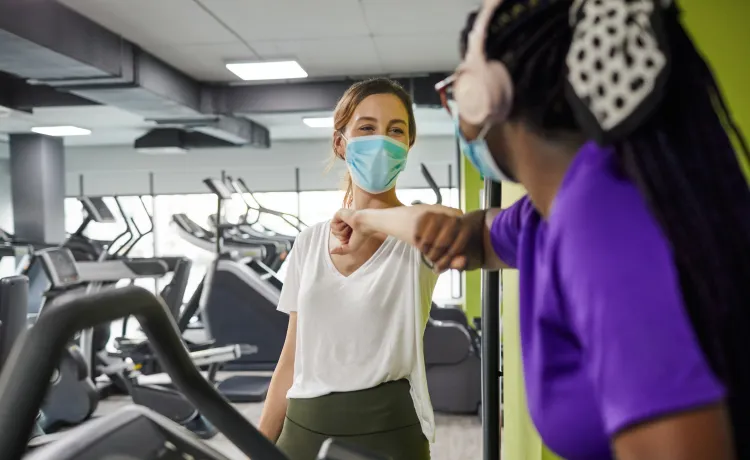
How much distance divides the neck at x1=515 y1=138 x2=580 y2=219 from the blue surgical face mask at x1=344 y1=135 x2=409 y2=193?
2.98 feet

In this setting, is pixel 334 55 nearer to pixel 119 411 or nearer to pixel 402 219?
pixel 402 219

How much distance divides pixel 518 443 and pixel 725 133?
1779 mm

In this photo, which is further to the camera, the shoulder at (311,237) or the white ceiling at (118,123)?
the white ceiling at (118,123)

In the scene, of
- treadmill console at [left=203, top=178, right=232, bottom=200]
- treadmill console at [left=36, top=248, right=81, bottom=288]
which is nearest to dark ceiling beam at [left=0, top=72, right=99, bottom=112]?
treadmill console at [left=203, top=178, right=232, bottom=200]

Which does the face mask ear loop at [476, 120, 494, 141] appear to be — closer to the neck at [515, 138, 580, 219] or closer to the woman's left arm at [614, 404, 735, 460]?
the neck at [515, 138, 580, 219]

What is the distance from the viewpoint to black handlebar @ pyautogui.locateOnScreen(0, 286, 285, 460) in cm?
52

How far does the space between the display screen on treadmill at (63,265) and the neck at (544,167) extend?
4976mm

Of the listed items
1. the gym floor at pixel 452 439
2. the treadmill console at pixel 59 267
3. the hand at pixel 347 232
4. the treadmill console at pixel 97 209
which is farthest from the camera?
the treadmill console at pixel 97 209

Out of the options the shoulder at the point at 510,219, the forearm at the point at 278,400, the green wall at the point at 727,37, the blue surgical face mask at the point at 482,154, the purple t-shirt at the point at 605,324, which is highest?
the green wall at the point at 727,37

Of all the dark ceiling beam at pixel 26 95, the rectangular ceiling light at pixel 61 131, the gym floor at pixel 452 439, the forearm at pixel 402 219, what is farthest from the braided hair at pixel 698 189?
the rectangular ceiling light at pixel 61 131

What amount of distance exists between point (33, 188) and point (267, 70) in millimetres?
5848

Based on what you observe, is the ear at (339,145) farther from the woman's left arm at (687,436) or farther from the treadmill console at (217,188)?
the treadmill console at (217,188)

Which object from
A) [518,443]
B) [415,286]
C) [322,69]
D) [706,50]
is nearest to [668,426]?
[415,286]

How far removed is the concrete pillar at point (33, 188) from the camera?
999cm
